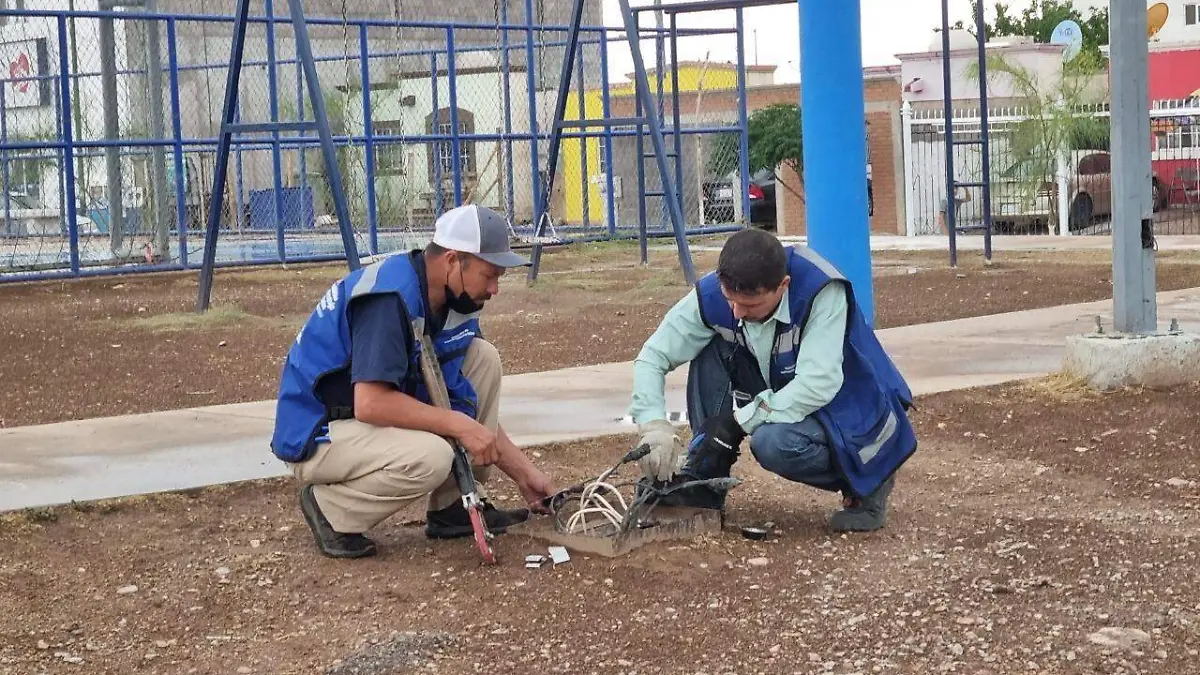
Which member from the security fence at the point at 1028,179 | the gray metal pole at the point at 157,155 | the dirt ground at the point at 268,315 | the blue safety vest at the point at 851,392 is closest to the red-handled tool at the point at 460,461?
the blue safety vest at the point at 851,392

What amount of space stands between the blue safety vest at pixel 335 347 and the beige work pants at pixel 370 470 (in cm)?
6

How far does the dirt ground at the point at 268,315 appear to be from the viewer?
9.24 meters

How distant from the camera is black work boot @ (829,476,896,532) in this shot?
534 cm

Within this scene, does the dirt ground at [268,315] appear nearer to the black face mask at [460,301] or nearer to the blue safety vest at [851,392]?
the black face mask at [460,301]

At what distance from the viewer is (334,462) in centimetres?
516

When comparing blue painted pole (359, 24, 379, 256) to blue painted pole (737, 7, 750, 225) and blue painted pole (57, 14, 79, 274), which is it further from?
blue painted pole (737, 7, 750, 225)

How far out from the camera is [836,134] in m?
8.34

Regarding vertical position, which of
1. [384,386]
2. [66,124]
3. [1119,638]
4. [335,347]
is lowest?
[1119,638]

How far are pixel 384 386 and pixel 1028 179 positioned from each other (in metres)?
20.3

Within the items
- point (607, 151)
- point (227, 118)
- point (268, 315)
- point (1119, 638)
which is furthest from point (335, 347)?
point (607, 151)

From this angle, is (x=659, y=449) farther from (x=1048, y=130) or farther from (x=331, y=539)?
(x=1048, y=130)

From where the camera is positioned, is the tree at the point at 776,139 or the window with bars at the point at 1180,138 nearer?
the window with bars at the point at 1180,138

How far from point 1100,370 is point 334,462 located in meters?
4.15

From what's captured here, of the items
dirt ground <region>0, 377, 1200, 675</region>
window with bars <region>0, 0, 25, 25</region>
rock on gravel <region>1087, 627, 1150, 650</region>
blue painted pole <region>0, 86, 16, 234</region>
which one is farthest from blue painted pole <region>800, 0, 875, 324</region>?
window with bars <region>0, 0, 25, 25</region>
